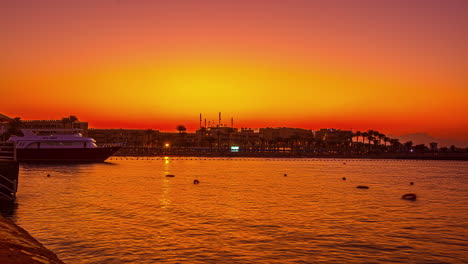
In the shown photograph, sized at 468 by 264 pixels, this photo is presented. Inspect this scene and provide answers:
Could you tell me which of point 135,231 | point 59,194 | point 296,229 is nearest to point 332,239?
point 296,229

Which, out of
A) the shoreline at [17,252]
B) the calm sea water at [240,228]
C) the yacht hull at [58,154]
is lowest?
the calm sea water at [240,228]

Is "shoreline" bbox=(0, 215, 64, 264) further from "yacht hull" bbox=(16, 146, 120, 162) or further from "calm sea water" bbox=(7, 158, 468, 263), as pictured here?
"yacht hull" bbox=(16, 146, 120, 162)

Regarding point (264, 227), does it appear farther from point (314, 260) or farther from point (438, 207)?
point (438, 207)

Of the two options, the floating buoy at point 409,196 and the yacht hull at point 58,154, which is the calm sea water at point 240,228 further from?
the yacht hull at point 58,154

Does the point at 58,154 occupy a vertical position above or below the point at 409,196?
above

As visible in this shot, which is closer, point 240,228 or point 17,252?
point 17,252

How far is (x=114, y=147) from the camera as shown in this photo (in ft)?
340

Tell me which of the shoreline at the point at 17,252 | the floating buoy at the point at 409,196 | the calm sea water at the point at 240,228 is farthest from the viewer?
the floating buoy at the point at 409,196

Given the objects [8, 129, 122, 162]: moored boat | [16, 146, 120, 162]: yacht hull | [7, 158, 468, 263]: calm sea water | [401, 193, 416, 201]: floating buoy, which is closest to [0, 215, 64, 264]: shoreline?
[7, 158, 468, 263]: calm sea water

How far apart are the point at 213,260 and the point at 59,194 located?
24.4 m

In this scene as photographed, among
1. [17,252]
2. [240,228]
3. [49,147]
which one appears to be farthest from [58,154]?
[17,252]

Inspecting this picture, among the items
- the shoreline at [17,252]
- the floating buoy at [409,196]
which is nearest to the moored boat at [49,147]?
the floating buoy at [409,196]

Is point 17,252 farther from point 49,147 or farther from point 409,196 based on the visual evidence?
point 49,147

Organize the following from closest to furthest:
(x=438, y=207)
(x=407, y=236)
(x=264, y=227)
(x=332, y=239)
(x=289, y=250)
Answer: (x=289, y=250) → (x=332, y=239) → (x=407, y=236) → (x=264, y=227) → (x=438, y=207)
